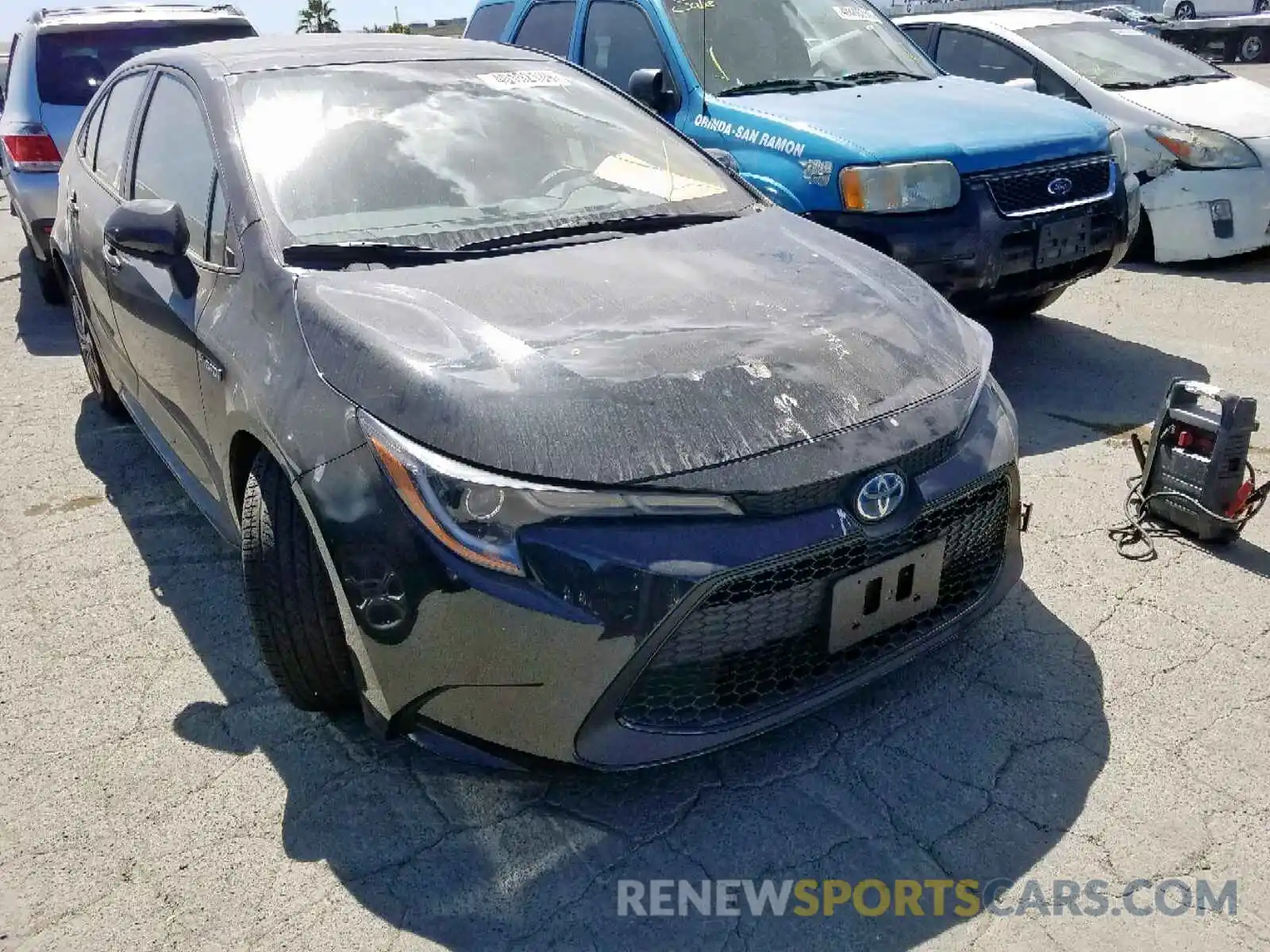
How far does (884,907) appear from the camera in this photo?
207 centimetres

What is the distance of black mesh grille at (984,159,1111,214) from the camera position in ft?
14.6

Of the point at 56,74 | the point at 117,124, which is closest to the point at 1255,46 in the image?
the point at 56,74

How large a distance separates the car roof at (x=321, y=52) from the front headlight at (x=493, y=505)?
173cm

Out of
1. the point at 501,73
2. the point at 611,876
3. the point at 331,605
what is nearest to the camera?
the point at 611,876

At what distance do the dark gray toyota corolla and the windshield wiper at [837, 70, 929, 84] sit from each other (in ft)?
8.08

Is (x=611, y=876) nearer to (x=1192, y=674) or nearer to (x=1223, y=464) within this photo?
(x=1192, y=674)

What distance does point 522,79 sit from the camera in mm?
3461

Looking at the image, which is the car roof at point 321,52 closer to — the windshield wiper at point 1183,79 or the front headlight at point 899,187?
the front headlight at point 899,187

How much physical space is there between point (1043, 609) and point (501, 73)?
238 centimetres

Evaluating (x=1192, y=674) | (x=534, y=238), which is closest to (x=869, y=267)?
(x=534, y=238)

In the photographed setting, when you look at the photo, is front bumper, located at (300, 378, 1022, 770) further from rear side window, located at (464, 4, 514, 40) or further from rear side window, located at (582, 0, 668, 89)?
rear side window, located at (464, 4, 514, 40)

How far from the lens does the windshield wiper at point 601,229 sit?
2719 mm

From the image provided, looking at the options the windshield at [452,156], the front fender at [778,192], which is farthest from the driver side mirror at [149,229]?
the front fender at [778,192]

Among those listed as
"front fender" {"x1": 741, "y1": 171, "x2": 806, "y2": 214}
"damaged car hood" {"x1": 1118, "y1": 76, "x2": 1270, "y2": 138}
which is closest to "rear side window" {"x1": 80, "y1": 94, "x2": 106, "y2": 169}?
"front fender" {"x1": 741, "y1": 171, "x2": 806, "y2": 214}
